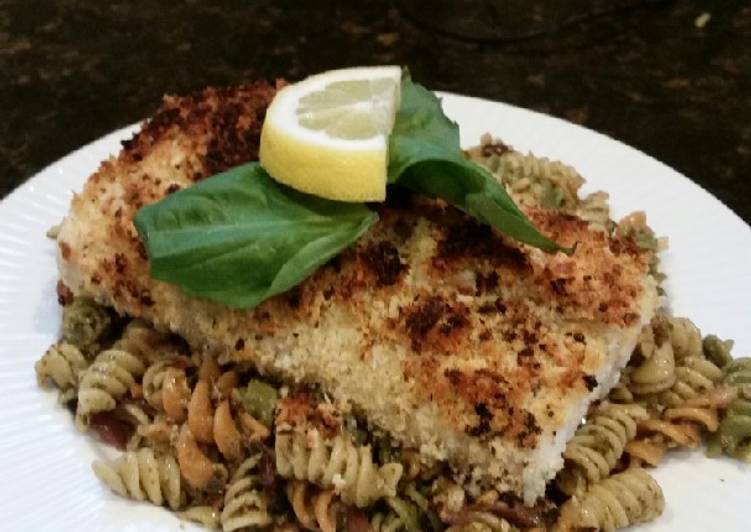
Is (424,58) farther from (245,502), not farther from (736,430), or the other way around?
(245,502)

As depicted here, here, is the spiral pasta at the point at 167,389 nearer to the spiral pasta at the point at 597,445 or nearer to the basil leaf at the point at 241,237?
the basil leaf at the point at 241,237

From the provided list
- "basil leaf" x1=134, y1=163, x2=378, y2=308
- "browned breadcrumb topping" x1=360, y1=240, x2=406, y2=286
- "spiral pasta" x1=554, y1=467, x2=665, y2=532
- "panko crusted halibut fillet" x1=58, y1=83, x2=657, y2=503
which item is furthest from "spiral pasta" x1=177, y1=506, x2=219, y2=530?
"spiral pasta" x1=554, y1=467, x2=665, y2=532

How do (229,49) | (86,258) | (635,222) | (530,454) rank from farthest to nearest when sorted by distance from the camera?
(229,49), (635,222), (86,258), (530,454)

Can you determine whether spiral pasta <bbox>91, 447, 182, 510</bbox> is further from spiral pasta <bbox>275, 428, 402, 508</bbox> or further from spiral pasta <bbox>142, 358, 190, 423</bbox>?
spiral pasta <bbox>275, 428, 402, 508</bbox>

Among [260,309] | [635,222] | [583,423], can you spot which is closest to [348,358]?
[260,309]

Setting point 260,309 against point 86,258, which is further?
point 86,258

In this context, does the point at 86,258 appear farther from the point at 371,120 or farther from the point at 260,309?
the point at 371,120
